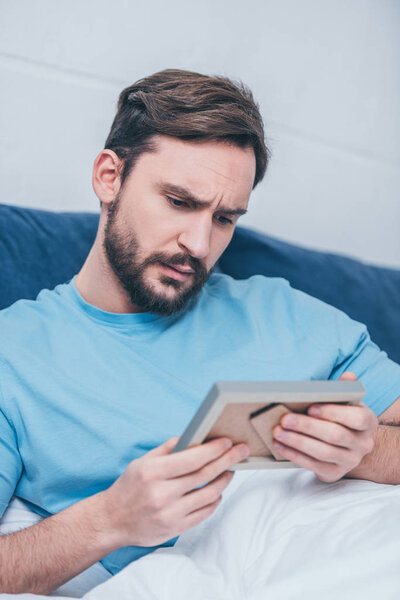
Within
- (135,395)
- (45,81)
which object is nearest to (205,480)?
(135,395)

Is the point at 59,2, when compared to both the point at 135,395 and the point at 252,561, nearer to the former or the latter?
the point at 135,395

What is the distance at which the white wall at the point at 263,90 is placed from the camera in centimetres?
152

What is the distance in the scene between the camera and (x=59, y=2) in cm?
151

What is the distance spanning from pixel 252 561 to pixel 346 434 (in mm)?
213

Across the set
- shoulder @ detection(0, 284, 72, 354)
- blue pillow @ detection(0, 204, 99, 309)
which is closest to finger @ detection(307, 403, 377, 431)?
shoulder @ detection(0, 284, 72, 354)

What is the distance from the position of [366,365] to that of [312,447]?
43 centimetres

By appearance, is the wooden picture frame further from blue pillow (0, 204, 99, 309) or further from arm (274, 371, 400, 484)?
blue pillow (0, 204, 99, 309)

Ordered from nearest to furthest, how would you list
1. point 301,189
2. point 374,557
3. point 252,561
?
point 374,557, point 252,561, point 301,189

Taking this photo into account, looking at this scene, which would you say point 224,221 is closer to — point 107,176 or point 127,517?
point 107,176

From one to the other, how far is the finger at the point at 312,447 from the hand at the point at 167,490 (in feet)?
0.17

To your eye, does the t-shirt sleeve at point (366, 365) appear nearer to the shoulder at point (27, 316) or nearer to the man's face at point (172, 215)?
the man's face at point (172, 215)

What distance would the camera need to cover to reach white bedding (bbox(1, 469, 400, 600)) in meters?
0.71

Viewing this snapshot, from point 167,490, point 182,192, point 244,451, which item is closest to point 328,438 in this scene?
point 244,451

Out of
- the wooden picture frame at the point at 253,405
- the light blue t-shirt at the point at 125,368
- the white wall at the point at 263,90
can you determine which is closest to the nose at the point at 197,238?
the light blue t-shirt at the point at 125,368
